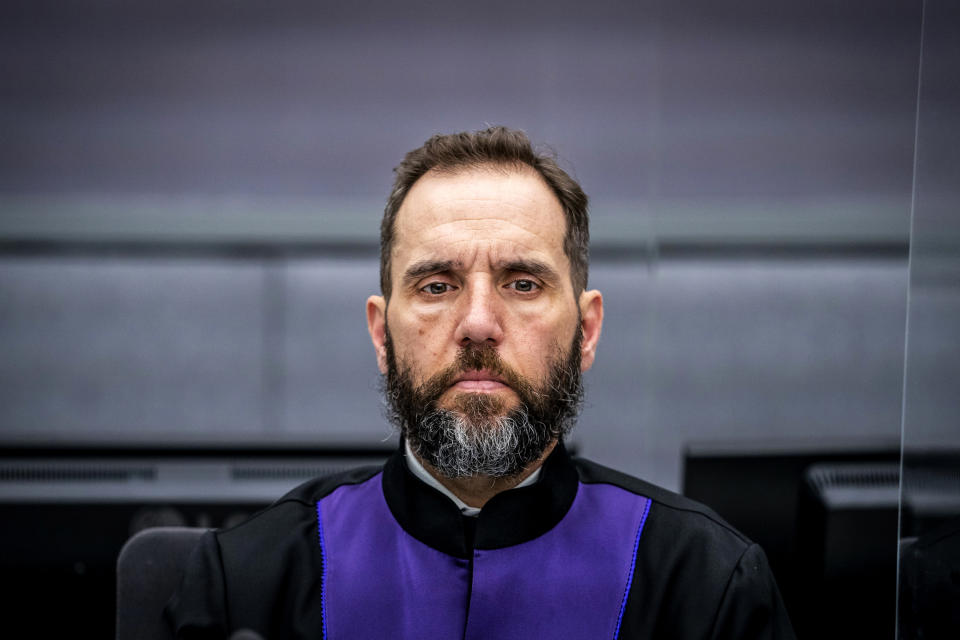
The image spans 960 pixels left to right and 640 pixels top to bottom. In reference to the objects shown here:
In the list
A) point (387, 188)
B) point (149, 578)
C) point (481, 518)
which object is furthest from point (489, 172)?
point (387, 188)

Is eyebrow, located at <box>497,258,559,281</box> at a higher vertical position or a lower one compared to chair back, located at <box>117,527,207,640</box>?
higher

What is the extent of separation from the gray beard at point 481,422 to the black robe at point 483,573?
64 mm

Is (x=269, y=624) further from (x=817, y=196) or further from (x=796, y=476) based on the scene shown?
(x=817, y=196)

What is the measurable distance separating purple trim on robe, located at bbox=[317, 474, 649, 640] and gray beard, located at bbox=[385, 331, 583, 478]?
13cm

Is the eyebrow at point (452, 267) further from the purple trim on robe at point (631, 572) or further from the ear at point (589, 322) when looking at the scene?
the purple trim on robe at point (631, 572)

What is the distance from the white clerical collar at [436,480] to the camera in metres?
1.32

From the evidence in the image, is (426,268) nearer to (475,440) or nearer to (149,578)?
(475,440)

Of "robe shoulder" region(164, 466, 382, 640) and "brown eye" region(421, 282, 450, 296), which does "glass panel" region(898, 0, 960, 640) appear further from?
"robe shoulder" region(164, 466, 382, 640)

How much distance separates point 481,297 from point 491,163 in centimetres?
28

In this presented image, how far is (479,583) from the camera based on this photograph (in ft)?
3.95

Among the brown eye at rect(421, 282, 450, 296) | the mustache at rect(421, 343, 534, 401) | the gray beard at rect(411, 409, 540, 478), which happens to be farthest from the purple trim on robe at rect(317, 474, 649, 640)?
the brown eye at rect(421, 282, 450, 296)

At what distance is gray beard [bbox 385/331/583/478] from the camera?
3.97 feet

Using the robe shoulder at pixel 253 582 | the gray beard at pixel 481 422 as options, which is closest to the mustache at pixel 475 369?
the gray beard at pixel 481 422

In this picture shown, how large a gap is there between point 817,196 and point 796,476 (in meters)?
1.44
